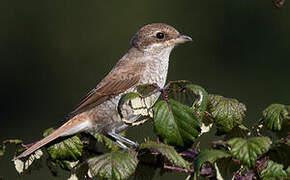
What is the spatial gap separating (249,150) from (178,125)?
1.07 ft

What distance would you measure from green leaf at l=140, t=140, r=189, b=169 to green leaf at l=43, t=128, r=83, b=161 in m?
0.45

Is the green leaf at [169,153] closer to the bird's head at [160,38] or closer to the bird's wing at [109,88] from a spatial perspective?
the bird's wing at [109,88]

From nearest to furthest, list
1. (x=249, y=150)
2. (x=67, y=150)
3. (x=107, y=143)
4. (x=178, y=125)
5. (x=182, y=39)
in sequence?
1. (x=249, y=150)
2. (x=178, y=125)
3. (x=67, y=150)
4. (x=107, y=143)
5. (x=182, y=39)

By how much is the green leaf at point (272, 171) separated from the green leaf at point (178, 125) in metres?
0.30

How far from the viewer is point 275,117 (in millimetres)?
2592

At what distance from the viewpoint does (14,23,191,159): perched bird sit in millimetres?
3887

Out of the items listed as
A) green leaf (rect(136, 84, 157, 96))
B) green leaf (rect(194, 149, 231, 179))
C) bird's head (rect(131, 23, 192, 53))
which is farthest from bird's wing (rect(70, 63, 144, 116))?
green leaf (rect(194, 149, 231, 179))

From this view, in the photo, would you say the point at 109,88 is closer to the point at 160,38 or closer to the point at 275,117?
the point at 160,38

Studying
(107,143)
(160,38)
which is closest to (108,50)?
(160,38)

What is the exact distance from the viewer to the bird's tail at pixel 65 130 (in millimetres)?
3012

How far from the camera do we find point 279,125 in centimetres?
258

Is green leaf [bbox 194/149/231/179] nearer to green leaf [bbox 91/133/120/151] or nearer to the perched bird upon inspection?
green leaf [bbox 91/133/120/151]

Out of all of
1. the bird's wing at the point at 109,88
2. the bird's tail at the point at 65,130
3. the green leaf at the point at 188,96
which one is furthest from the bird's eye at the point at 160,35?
the green leaf at the point at 188,96

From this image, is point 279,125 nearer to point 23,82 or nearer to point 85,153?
point 85,153
